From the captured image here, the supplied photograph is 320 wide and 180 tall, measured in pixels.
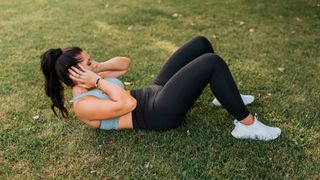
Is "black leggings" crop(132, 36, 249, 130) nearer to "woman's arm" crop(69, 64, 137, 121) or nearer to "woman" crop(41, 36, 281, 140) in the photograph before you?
"woman" crop(41, 36, 281, 140)

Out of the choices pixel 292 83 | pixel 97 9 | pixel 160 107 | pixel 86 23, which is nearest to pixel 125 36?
pixel 86 23

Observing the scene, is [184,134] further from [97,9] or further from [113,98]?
[97,9]

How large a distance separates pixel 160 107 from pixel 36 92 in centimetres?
185

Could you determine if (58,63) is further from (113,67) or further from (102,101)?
(113,67)

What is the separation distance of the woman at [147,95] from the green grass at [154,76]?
0.14 m

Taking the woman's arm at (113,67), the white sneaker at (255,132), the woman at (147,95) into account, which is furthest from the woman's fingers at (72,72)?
the white sneaker at (255,132)

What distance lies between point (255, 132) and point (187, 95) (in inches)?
26.6

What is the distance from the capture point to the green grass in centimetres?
362

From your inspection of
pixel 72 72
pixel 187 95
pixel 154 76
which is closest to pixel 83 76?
pixel 72 72

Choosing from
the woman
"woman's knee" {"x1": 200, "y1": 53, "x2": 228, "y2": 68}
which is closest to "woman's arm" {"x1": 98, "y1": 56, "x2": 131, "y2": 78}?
the woman

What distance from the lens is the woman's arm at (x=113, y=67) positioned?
169 inches

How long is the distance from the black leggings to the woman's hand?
0.49 m

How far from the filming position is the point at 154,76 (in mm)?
5379

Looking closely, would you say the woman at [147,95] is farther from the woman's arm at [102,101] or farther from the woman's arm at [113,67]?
the woman's arm at [113,67]
